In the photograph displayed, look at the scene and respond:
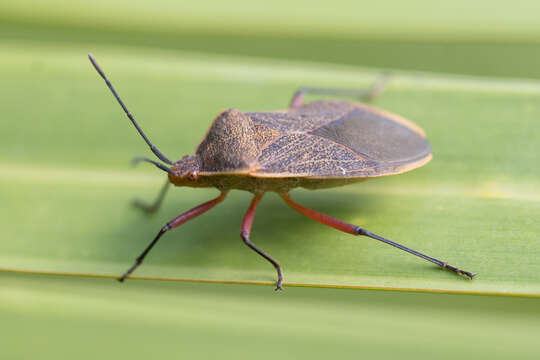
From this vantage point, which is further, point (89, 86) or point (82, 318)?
point (89, 86)

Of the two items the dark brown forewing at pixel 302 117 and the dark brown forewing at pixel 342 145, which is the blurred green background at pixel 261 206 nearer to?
the dark brown forewing at pixel 342 145

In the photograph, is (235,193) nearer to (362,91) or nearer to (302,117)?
(302,117)

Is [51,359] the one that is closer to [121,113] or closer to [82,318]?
[82,318]

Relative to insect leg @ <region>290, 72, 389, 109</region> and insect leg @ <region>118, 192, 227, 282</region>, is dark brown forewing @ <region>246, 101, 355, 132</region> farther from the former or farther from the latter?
insect leg @ <region>118, 192, 227, 282</region>

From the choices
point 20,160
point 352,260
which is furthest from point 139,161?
point 352,260

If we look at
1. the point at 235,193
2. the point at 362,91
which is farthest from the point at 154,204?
the point at 362,91

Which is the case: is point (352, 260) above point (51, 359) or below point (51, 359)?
above
